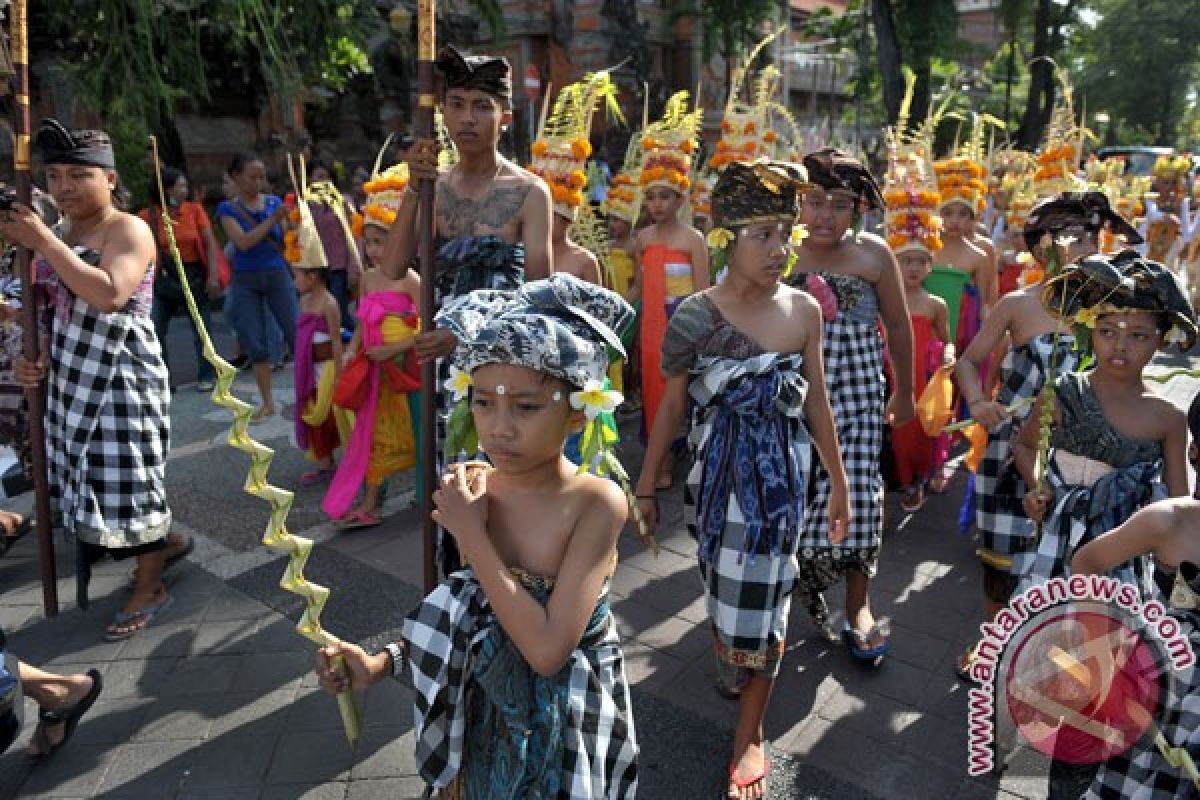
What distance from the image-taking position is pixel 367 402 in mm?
5117

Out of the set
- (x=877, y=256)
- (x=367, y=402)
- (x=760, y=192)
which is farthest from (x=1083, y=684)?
(x=367, y=402)

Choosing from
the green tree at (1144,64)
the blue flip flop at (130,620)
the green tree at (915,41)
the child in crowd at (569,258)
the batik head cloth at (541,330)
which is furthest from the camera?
the green tree at (1144,64)

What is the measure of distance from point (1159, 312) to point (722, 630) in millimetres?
1647

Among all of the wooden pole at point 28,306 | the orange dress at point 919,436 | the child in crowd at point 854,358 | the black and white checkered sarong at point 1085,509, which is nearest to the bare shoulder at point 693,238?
the orange dress at point 919,436

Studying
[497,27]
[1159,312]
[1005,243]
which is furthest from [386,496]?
[497,27]

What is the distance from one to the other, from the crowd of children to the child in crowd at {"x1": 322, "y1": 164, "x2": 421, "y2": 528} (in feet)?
0.06

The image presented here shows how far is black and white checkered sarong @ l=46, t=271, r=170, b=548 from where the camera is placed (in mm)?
3600

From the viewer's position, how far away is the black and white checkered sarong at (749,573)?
2785 mm

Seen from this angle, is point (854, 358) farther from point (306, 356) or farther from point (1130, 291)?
point (306, 356)

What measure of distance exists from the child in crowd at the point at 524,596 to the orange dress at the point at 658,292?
12.9ft

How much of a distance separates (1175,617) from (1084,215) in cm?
239

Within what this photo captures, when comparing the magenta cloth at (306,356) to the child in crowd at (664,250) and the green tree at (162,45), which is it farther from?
the green tree at (162,45)

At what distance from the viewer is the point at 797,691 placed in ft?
11.1

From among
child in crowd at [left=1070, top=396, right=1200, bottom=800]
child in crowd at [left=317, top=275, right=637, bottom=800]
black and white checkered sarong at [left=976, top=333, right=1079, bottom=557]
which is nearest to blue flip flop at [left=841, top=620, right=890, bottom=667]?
black and white checkered sarong at [left=976, top=333, right=1079, bottom=557]
